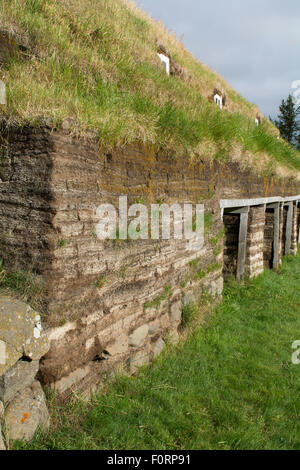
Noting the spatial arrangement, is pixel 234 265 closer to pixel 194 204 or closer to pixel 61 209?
pixel 194 204

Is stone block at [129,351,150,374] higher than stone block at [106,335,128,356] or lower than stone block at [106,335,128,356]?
lower

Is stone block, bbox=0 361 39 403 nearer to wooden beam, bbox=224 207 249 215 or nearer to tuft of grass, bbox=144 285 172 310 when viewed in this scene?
tuft of grass, bbox=144 285 172 310

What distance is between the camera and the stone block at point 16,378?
2119 mm

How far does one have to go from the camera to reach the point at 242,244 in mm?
6832

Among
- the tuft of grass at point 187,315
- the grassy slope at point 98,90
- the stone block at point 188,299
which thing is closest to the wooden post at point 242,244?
the grassy slope at point 98,90

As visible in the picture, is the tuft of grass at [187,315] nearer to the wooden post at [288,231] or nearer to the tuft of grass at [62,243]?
the tuft of grass at [62,243]

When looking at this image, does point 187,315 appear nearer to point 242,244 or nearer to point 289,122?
point 242,244

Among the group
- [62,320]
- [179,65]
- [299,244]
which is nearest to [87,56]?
[62,320]

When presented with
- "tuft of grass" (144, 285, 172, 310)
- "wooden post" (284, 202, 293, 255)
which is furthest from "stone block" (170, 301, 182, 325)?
"wooden post" (284, 202, 293, 255)

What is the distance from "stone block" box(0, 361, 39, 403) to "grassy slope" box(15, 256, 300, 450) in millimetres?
354

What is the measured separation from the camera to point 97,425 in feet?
8.47

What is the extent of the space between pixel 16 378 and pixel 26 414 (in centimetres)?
25

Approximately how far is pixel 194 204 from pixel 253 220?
319 cm

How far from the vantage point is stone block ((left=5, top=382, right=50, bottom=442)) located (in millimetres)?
2125
